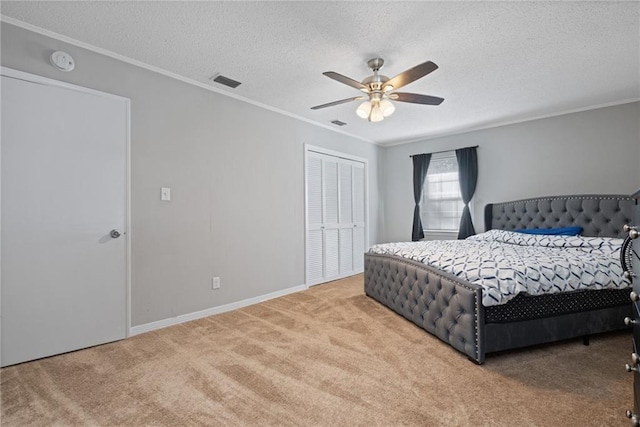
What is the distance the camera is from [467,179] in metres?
4.78

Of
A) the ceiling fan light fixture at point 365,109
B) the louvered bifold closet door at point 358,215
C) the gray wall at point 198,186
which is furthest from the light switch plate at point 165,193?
the louvered bifold closet door at point 358,215

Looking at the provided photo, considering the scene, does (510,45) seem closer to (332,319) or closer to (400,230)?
(332,319)

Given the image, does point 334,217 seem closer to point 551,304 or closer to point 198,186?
point 198,186

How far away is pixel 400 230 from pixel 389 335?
343 cm

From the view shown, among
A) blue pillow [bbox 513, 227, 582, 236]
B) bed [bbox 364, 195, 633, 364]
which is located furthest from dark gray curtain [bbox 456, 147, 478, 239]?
bed [bbox 364, 195, 633, 364]

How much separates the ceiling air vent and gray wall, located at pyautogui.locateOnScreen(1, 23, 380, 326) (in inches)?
8.2

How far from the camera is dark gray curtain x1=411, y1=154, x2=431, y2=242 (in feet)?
17.4

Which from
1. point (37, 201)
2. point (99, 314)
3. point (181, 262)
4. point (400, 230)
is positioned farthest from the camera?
point (400, 230)

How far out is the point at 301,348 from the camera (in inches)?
89.1

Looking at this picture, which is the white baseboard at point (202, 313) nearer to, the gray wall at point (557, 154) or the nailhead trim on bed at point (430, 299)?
the nailhead trim on bed at point (430, 299)

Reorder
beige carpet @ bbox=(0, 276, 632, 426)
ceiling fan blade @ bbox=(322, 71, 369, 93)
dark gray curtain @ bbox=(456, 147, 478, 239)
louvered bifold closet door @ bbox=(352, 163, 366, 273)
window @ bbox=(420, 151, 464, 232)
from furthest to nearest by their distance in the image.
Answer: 1. louvered bifold closet door @ bbox=(352, 163, 366, 273)
2. window @ bbox=(420, 151, 464, 232)
3. dark gray curtain @ bbox=(456, 147, 478, 239)
4. ceiling fan blade @ bbox=(322, 71, 369, 93)
5. beige carpet @ bbox=(0, 276, 632, 426)

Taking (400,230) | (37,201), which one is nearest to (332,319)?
(37,201)

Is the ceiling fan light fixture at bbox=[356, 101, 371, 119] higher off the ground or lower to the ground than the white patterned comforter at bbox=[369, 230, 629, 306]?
higher

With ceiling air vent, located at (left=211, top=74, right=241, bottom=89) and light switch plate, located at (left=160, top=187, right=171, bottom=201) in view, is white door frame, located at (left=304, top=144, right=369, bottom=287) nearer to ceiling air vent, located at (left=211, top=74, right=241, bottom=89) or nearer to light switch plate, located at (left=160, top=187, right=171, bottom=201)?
ceiling air vent, located at (left=211, top=74, right=241, bottom=89)
